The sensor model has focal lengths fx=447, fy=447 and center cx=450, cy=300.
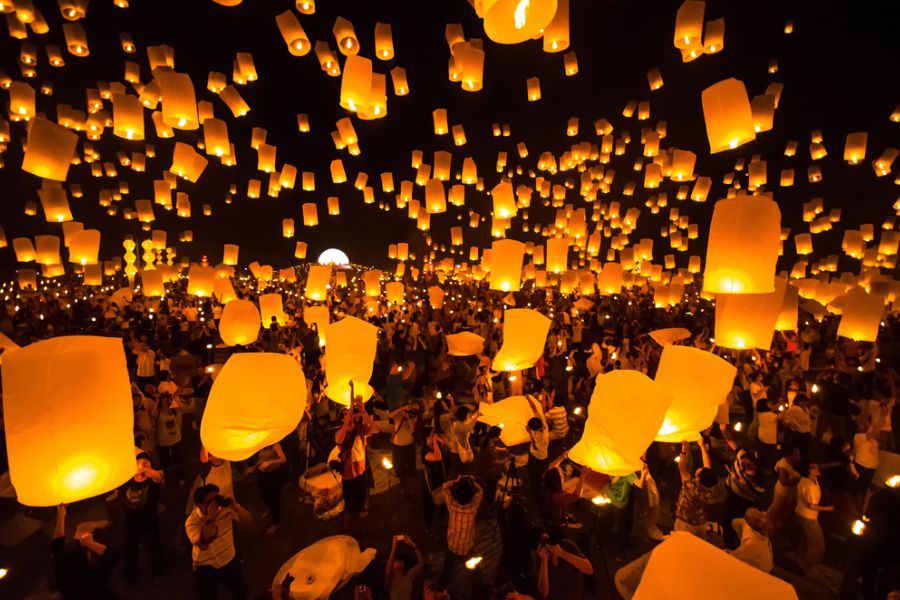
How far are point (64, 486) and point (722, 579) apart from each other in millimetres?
3047

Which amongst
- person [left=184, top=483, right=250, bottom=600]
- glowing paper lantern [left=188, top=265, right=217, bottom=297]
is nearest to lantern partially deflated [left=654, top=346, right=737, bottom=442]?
person [left=184, top=483, right=250, bottom=600]

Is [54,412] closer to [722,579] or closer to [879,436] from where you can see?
[722,579]

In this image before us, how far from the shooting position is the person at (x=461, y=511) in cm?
379

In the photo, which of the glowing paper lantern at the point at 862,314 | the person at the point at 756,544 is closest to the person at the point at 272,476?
the person at the point at 756,544

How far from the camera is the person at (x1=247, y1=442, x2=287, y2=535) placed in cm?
472

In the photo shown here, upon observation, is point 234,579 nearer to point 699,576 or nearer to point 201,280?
point 699,576

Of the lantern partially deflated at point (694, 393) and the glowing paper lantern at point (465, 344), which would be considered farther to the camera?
the glowing paper lantern at point (465, 344)

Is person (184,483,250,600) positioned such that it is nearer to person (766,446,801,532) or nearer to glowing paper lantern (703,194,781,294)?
glowing paper lantern (703,194,781,294)

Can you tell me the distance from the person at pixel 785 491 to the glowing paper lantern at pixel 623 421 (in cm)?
214

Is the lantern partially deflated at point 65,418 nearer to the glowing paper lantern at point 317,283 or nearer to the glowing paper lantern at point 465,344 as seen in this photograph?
the glowing paper lantern at point 465,344

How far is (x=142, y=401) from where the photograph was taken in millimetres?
5590

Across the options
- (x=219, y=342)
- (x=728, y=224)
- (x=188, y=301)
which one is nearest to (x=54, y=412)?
(x=728, y=224)

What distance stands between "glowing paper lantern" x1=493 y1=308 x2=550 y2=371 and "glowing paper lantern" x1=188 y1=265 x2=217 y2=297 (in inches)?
354

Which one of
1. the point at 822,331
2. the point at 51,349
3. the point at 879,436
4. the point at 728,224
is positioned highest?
the point at 728,224
